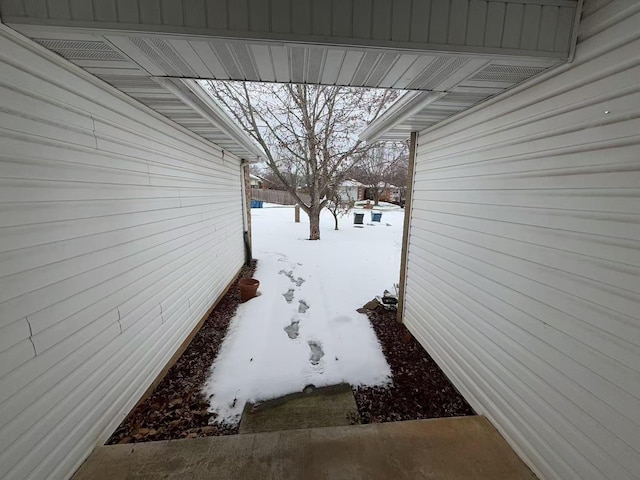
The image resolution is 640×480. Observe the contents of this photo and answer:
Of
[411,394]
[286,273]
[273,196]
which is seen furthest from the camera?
[273,196]

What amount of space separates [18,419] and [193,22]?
224cm

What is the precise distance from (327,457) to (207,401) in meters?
1.41

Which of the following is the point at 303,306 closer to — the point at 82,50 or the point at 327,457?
the point at 327,457

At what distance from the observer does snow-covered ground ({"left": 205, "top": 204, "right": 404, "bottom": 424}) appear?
2855mm

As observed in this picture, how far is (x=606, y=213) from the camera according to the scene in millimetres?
1381

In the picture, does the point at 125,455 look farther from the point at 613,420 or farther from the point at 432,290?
the point at 432,290

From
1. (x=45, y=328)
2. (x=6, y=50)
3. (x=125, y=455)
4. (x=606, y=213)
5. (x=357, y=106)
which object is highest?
(x=357, y=106)

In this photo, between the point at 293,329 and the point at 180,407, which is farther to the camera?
the point at 293,329

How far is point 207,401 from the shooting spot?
2.62 metres

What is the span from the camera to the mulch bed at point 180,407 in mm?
2236

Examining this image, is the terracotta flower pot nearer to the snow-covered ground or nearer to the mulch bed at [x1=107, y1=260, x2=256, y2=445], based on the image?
the snow-covered ground

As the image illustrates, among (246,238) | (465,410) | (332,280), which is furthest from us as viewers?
(246,238)

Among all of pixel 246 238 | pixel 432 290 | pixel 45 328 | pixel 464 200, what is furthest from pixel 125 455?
pixel 246 238

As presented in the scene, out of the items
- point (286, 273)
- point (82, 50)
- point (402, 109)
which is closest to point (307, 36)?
point (82, 50)
